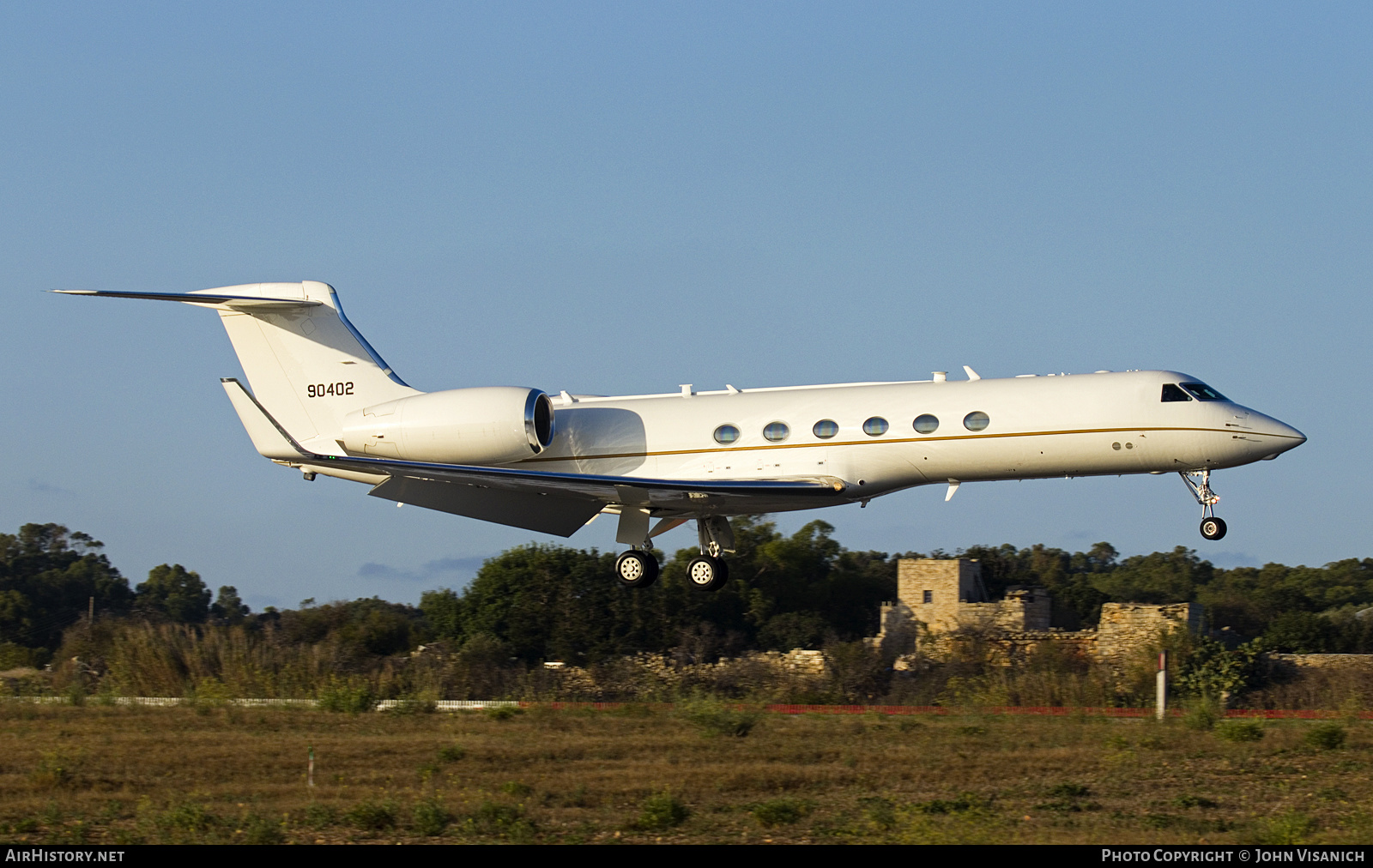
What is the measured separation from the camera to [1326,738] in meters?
18.9

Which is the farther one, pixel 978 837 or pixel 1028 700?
pixel 1028 700

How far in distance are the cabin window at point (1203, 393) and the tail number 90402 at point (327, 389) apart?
1384 centimetres

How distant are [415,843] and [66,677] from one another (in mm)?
22613

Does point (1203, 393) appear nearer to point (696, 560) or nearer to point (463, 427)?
point (696, 560)

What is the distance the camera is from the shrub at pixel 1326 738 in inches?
741

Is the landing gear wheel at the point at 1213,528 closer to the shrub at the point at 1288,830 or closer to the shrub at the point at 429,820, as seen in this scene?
the shrub at the point at 1288,830

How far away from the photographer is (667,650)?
41875mm

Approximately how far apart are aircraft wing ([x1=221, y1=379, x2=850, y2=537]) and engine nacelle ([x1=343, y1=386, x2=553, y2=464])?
287 mm

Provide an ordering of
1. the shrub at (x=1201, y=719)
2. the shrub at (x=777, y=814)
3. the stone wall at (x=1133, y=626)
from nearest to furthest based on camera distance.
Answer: the shrub at (x=777, y=814) < the shrub at (x=1201, y=719) < the stone wall at (x=1133, y=626)

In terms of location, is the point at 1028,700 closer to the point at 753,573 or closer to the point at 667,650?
the point at 667,650

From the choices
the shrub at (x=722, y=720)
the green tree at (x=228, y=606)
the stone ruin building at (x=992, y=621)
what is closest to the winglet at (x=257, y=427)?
the shrub at (x=722, y=720)

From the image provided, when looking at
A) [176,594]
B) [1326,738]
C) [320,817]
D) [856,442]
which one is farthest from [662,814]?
[176,594]

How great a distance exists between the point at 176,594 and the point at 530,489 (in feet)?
209
